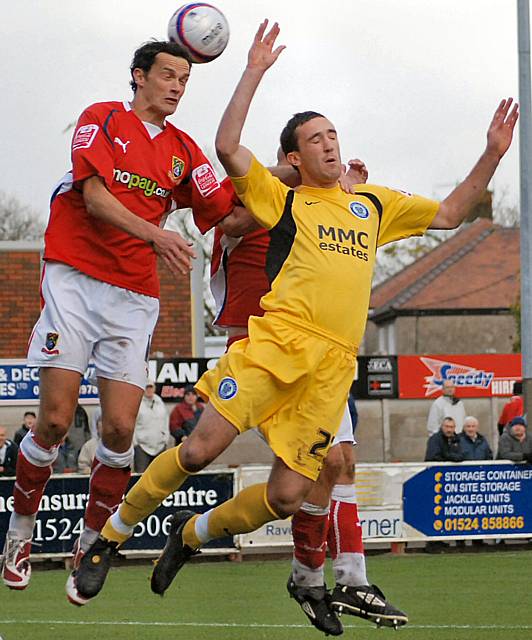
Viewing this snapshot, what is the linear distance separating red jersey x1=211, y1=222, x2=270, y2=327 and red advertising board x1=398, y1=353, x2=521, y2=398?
21831 millimetres

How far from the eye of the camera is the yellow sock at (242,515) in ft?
24.6

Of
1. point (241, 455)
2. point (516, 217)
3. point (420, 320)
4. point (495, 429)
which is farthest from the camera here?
point (516, 217)

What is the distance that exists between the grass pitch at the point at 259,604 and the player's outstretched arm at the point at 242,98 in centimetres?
345

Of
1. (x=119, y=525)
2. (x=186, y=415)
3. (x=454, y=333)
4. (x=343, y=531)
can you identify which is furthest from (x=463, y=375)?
(x=454, y=333)

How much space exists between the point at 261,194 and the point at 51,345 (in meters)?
1.44

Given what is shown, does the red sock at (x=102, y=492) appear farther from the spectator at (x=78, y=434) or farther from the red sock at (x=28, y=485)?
the spectator at (x=78, y=434)

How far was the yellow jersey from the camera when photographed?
736 centimetres

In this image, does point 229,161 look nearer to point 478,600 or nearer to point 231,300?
point 231,300

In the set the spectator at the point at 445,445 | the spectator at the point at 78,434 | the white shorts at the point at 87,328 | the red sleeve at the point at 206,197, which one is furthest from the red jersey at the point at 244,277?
the spectator at the point at 78,434

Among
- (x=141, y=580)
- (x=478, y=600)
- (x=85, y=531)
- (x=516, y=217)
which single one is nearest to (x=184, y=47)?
(x=85, y=531)

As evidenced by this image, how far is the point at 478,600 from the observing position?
12148 mm

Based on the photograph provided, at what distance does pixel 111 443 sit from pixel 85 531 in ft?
1.89

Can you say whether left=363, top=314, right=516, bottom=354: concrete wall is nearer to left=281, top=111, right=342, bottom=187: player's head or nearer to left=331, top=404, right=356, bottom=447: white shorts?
left=331, top=404, right=356, bottom=447: white shorts

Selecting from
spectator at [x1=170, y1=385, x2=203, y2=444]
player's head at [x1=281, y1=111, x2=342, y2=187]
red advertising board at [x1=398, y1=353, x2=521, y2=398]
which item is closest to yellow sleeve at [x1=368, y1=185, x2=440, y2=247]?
player's head at [x1=281, y1=111, x2=342, y2=187]
